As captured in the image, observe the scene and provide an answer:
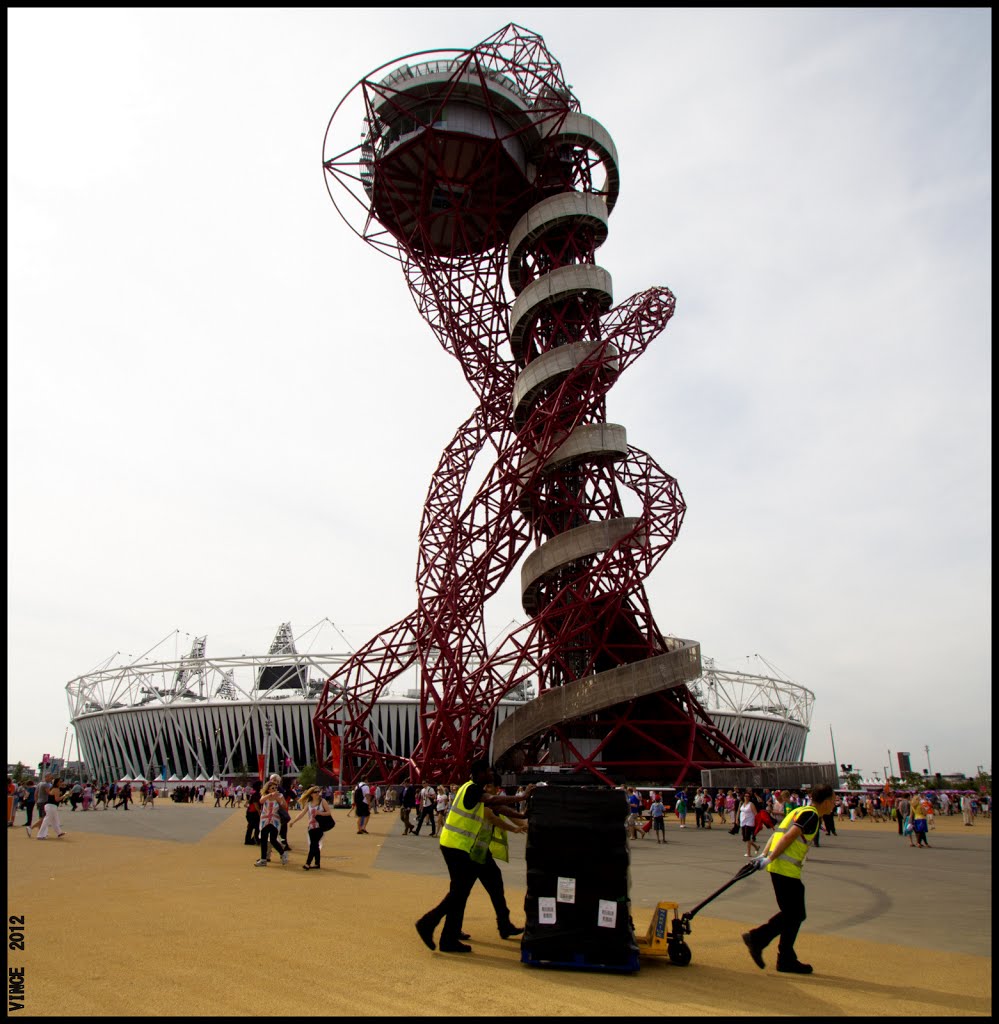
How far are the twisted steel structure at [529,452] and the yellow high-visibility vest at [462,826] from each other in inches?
828

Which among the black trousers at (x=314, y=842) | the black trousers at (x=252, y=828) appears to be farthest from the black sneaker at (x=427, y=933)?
the black trousers at (x=252, y=828)

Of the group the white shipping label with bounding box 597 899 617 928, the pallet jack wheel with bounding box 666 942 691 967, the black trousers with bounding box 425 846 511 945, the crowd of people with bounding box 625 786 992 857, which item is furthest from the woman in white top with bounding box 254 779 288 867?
the pallet jack wheel with bounding box 666 942 691 967

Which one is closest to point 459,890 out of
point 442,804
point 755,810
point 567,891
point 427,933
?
point 427,933

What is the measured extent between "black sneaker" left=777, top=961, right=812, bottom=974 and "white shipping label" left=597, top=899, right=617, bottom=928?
1310 millimetres

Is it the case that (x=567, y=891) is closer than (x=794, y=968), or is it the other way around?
(x=794, y=968)

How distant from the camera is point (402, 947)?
6.96 m

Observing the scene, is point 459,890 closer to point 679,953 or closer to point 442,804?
point 679,953

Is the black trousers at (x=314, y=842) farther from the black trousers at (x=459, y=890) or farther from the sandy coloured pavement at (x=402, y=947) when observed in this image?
the black trousers at (x=459, y=890)

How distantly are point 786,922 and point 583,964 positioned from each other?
1.63m

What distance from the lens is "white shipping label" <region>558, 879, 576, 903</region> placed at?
6.55 m

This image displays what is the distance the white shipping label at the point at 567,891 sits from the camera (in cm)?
655

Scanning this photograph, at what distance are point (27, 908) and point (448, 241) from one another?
39.0 meters

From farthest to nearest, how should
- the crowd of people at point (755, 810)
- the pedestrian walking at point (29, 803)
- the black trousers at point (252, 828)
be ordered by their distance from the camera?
the pedestrian walking at point (29, 803), the crowd of people at point (755, 810), the black trousers at point (252, 828)

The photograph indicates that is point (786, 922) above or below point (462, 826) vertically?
below
